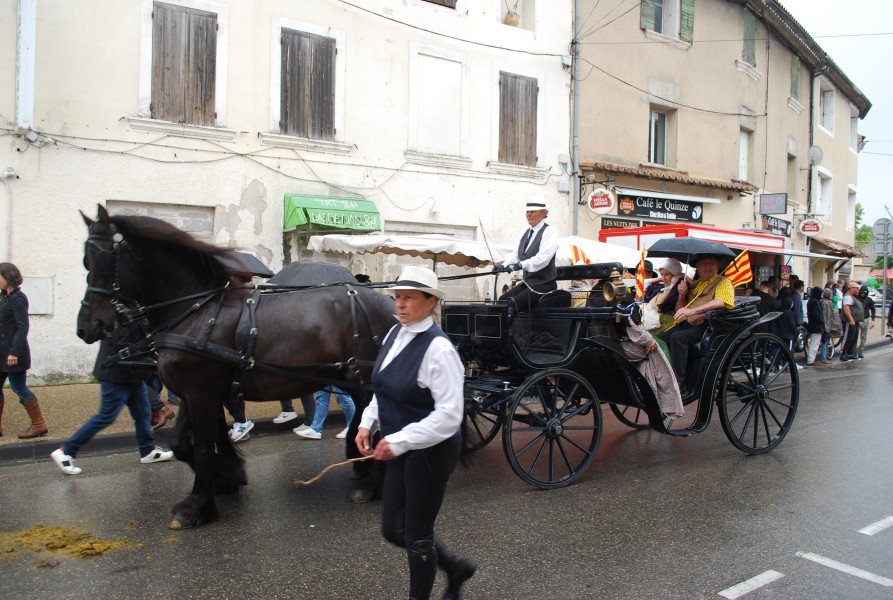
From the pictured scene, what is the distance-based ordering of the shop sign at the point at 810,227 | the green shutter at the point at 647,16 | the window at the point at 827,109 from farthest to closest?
the window at the point at 827,109 < the shop sign at the point at 810,227 < the green shutter at the point at 647,16

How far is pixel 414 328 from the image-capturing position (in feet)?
9.98

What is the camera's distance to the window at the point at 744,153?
2105cm

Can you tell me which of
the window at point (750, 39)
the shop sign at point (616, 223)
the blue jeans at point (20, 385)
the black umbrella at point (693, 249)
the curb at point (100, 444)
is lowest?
the curb at point (100, 444)

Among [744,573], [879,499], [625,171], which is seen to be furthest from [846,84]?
[744,573]

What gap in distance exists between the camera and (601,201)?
1480 centimetres

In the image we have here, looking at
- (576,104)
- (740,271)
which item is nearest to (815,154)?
(576,104)

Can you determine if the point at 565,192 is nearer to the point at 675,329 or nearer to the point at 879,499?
the point at 675,329

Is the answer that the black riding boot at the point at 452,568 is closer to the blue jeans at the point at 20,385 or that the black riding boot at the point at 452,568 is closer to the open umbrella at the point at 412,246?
the blue jeans at the point at 20,385

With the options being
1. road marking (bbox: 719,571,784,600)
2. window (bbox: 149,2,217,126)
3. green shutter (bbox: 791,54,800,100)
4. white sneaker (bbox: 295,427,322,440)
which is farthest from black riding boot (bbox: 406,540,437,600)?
green shutter (bbox: 791,54,800,100)

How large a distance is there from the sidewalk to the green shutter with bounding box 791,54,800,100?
843 inches

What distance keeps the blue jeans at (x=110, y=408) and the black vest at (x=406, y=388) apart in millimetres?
3560

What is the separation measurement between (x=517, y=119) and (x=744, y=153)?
10.2 m

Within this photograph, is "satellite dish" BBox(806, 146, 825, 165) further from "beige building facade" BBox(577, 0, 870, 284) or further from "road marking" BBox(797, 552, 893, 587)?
"road marking" BBox(797, 552, 893, 587)

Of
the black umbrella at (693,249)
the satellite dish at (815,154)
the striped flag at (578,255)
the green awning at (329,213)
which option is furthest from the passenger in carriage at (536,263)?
the satellite dish at (815,154)
